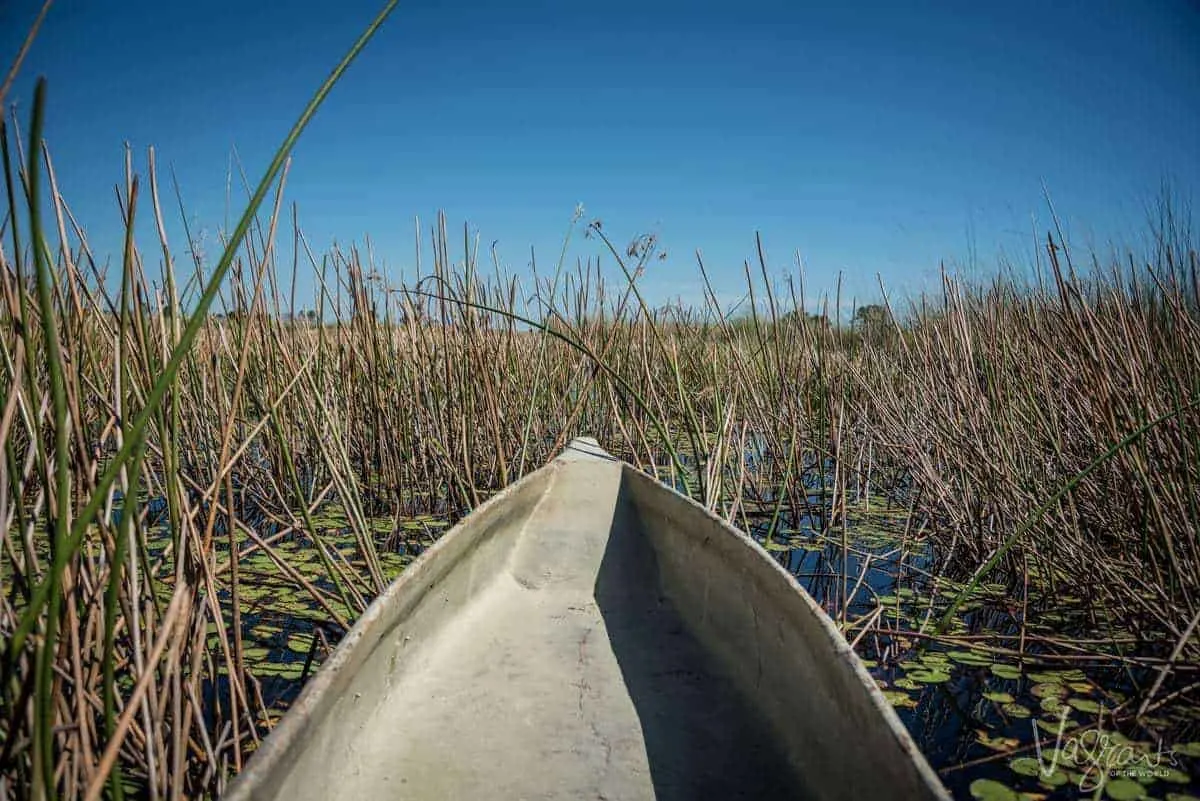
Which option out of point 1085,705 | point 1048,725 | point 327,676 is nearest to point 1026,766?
point 1048,725

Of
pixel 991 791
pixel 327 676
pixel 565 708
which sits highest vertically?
pixel 327 676

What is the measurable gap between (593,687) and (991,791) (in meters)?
0.68

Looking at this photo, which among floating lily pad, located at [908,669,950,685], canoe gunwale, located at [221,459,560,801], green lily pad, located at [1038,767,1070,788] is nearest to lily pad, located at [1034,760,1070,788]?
green lily pad, located at [1038,767,1070,788]

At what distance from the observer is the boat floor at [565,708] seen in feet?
3.45

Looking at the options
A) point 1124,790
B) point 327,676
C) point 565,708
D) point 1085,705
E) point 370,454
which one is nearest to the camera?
point 327,676

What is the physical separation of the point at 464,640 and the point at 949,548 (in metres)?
1.58

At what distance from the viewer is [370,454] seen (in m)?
3.14

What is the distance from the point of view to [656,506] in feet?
5.86

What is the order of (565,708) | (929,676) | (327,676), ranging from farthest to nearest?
1. (929,676)
2. (565,708)
3. (327,676)

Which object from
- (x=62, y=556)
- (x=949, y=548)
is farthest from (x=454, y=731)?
(x=949, y=548)

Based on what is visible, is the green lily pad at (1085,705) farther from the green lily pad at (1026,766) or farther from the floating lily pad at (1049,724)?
the green lily pad at (1026,766)

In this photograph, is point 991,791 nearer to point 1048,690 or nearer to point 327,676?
point 1048,690

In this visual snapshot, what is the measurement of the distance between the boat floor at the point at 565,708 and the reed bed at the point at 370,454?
25 cm

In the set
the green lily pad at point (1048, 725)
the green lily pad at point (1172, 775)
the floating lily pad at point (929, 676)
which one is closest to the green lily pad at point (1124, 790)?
the green lily pad at point (1172, 775)
